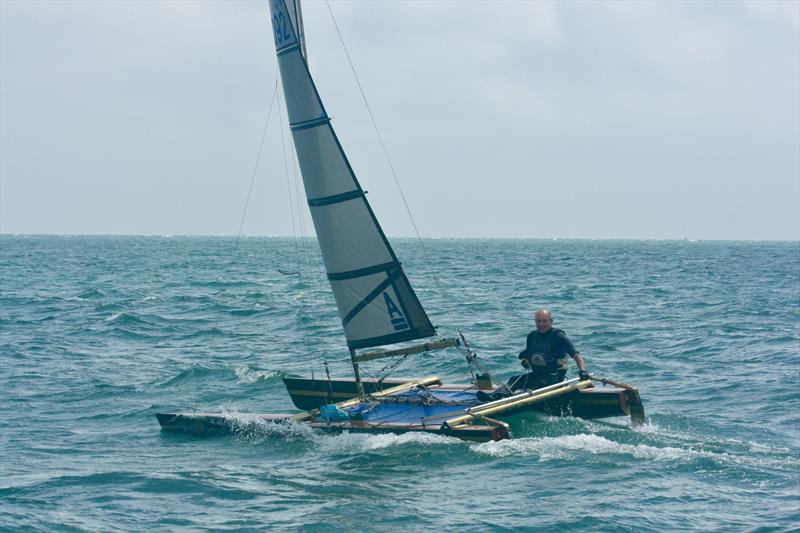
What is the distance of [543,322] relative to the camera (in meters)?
14.0

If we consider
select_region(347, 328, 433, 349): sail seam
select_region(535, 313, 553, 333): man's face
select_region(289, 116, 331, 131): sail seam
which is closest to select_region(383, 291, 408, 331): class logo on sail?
select_region(347, 328, 433, 349): sail seam

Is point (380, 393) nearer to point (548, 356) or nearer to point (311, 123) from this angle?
point (548, 356)

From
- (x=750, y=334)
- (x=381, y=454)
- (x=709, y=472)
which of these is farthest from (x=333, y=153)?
(x=750, y=334)

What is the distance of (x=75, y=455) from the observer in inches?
524

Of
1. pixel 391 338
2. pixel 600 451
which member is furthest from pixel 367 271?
pixel 600 451

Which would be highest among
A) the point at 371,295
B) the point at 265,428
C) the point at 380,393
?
the point at 371,295

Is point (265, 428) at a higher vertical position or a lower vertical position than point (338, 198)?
lower

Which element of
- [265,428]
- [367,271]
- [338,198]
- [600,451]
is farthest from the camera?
[367,271]

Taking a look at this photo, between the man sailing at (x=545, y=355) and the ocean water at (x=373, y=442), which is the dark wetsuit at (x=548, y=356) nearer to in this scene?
the man sailing at (x=545, y=355)

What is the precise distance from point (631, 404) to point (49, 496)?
774cm

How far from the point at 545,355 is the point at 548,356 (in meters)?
0.05

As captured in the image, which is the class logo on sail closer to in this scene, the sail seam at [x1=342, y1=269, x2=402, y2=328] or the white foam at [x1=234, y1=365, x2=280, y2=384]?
the sail seam at [x1=342, y1=269, x2=402, y2=328]

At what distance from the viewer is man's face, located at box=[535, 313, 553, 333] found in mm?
13922

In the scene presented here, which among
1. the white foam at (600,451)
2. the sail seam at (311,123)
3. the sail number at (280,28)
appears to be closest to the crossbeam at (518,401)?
the white foam at (600,451)
